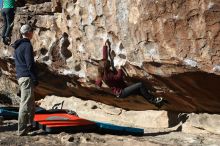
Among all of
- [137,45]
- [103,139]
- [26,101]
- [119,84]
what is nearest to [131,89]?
[119,84]

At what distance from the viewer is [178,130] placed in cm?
929

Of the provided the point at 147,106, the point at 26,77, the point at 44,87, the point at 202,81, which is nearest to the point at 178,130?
the point at 147,106

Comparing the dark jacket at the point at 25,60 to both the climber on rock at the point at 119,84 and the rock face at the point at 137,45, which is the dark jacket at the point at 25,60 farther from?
the rock face at the point at 137,45

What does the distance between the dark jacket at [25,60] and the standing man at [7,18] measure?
14.0 feet

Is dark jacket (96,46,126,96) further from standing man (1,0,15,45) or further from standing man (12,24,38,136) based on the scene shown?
standing man (1,0,15,45)

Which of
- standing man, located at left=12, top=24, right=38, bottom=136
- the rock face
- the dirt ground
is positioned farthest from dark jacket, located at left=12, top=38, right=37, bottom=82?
the rock face

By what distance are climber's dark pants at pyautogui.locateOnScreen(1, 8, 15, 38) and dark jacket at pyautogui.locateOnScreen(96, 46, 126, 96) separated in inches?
165

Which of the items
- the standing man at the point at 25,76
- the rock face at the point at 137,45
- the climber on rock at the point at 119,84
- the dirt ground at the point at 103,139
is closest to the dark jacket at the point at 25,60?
the standing man at the point at 25,76

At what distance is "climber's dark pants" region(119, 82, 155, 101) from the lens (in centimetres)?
882

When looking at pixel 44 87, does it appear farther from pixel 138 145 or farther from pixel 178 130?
pixel 138 145

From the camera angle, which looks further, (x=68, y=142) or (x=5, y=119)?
(x=5, y=119)

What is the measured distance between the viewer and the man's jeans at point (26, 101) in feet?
26.5

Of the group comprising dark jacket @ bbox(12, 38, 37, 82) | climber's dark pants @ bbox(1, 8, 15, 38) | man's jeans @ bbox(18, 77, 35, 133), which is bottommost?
man's jeans @ bbox(18, 77, 35, 133)

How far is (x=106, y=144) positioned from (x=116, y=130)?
0.93 metres
